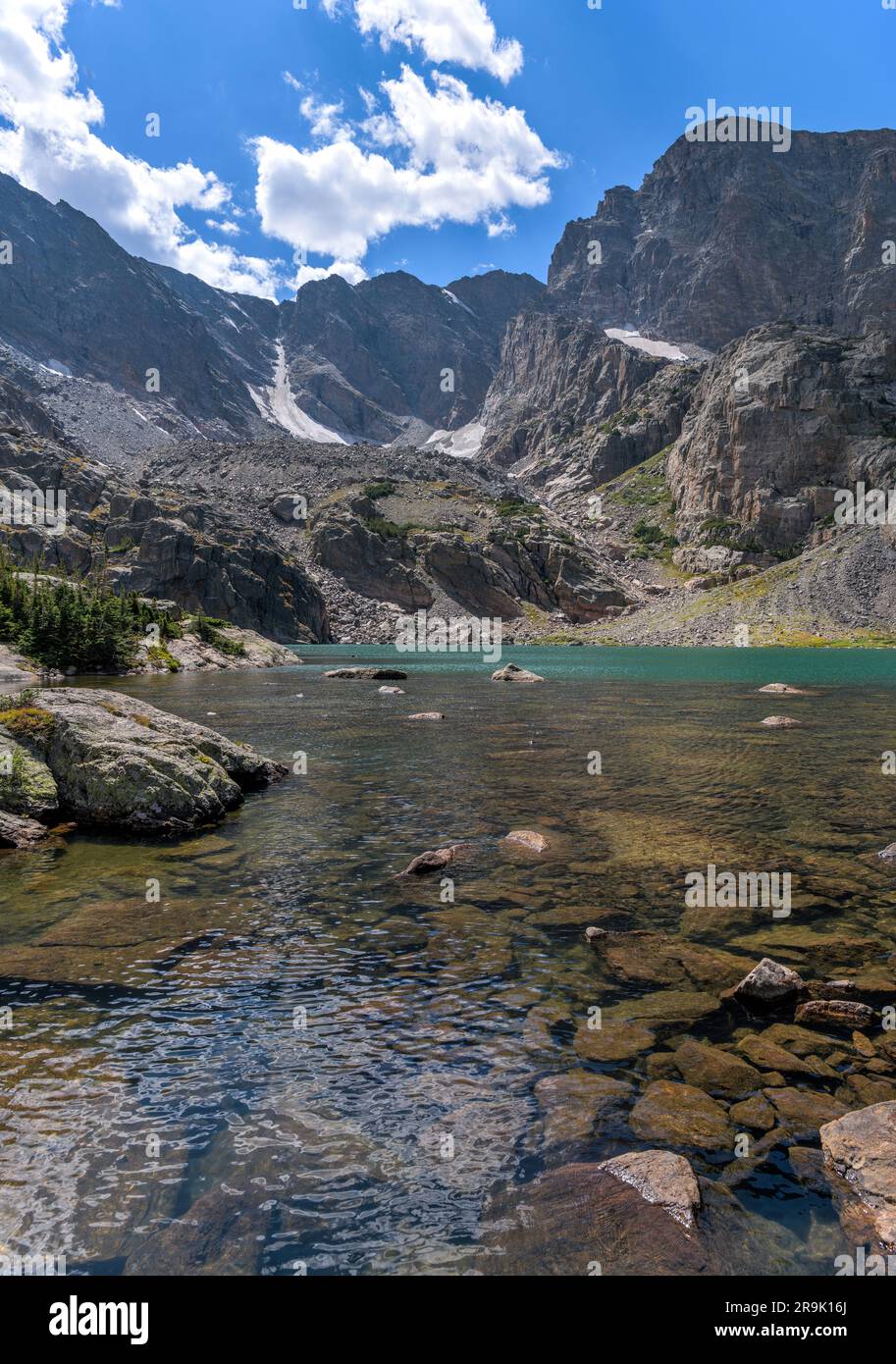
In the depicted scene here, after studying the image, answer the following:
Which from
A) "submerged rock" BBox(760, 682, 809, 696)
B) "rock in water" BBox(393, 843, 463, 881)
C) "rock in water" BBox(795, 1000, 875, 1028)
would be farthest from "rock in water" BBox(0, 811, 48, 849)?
"submerged rock" BBox(760, 682, 809, 696)

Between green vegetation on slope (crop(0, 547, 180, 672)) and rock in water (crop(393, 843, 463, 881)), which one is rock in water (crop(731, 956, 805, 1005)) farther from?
green vegetation on slope (crop(0, 547, 180, 672))

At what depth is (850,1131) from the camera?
6668 mm

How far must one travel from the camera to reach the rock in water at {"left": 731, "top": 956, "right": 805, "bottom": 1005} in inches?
365

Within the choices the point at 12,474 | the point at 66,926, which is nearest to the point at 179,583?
the point at 12,474

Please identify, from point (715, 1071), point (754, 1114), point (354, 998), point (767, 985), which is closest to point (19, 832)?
point (354, 998)

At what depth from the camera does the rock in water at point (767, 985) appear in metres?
9.28

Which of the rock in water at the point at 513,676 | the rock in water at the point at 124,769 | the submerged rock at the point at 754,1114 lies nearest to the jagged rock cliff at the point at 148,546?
the rock in water at the point at 513,676

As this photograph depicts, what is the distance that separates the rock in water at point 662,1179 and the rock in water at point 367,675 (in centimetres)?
6911

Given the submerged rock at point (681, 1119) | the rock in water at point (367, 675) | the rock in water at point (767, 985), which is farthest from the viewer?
the rock in water at point (367, 675)

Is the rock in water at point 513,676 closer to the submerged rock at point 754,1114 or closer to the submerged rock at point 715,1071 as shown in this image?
the submerged rock at point 715,1071

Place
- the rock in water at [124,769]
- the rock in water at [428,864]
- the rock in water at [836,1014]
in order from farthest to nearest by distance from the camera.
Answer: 1. the rock in water at [124,769]
2. the rock in water at [428,864]
3. the rock in water at [836,1014]

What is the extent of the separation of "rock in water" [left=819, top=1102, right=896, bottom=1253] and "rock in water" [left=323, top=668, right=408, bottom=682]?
6906 centimetres

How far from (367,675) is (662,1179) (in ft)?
243

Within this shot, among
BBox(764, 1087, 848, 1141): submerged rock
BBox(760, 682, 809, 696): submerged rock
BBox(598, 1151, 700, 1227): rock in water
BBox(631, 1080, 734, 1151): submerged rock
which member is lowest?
BBox(764, 1087, 848, 1141): submerged rock
